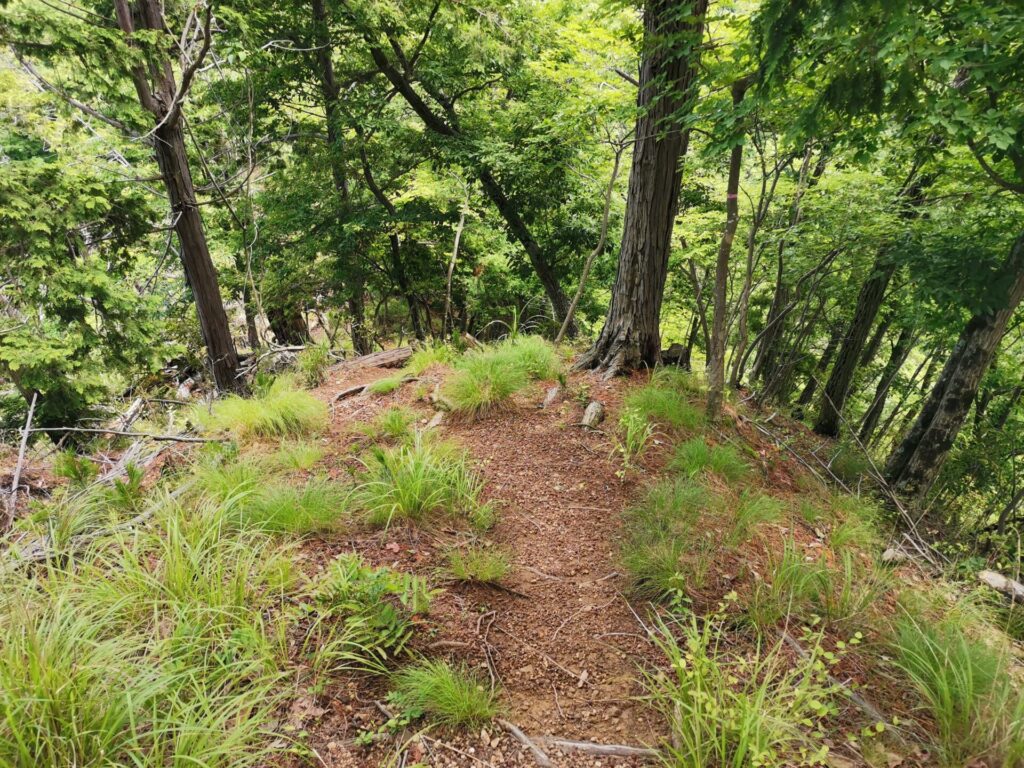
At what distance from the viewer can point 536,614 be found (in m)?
2.27

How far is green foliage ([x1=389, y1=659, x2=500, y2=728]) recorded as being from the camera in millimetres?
1690

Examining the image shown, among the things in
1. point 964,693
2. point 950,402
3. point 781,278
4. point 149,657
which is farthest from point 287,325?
point 964,693

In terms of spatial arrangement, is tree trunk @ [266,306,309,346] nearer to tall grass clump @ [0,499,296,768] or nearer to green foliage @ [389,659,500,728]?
tall grass clump @ [0,499,296,768]

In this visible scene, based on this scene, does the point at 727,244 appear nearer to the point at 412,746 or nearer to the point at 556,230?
the point at 412,746

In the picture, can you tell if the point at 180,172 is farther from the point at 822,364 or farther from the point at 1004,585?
the point at 822,364

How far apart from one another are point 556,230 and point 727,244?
5.19 metres

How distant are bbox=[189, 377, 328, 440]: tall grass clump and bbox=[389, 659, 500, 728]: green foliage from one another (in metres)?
2.65

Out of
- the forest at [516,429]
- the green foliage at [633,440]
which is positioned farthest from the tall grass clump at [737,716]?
the green foliage at [633,440]

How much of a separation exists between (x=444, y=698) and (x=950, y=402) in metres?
5.70

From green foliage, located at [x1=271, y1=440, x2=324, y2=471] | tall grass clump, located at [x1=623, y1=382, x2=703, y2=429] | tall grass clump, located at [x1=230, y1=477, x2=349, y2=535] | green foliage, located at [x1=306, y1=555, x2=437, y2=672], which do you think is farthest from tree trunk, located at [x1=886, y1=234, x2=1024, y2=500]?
green foliage, located at [x1=271, y1=440, x2=324, y2=471]

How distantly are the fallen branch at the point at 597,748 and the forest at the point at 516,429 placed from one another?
0.4 inches

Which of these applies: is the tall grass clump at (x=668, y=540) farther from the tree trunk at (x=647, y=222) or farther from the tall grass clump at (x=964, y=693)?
the tree trunk at (x=647, y=222)

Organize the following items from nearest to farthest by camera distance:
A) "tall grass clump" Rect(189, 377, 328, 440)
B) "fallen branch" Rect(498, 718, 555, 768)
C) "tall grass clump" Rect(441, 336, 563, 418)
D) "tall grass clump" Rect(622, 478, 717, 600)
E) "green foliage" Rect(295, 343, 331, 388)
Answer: "fallen branch" Rect(498, 718, 555, 768)
"tall grass clump" Rect(622, 478, 717, 600)
"tall grass clump" Rect(189, 377, 328, 440)
"tall grass clump" Rect(441, 336, 563, 418)
"green foliage" Rect(295, 343, 331, 388)

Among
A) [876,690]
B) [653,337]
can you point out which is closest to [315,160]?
[653,337]
